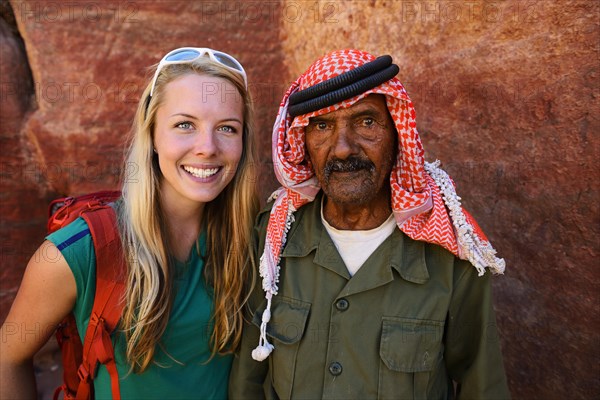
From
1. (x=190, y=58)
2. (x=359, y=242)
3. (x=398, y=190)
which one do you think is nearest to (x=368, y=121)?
(x=398, y=190)

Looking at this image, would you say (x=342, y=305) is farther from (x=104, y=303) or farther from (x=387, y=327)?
(x=104, y=303)

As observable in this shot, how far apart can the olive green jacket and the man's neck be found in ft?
0.30

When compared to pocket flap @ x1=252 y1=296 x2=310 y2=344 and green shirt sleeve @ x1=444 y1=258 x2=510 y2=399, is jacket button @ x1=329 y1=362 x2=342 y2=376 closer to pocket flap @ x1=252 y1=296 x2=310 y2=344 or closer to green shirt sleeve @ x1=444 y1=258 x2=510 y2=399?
pocket flap @ x1=252 y1=296 x2=310 y2=344

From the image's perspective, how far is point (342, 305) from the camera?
74.4 inches

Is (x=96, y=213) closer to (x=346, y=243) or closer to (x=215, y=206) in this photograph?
(x=215, y=206)

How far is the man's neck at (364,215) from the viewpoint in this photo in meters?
2.00

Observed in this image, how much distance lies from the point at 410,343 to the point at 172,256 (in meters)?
1.07

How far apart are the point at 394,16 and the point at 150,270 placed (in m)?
2.19

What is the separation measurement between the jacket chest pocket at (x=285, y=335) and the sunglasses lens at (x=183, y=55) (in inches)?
44.3

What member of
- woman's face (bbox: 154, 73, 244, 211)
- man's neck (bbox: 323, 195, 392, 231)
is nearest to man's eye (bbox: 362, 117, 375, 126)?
man's neck (bbox: 323, 195, 392, 231)

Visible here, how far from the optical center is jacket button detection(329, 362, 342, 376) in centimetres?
186

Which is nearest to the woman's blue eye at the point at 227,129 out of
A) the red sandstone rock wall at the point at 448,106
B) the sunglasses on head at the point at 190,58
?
the sunglasses on head at the point at 190,58

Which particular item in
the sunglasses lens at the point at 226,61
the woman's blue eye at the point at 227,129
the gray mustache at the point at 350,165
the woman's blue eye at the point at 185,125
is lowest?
the gray mustache at the point at 350,165

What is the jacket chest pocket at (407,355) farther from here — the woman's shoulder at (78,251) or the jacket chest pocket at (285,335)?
the woman's shoulder at (78,251)
